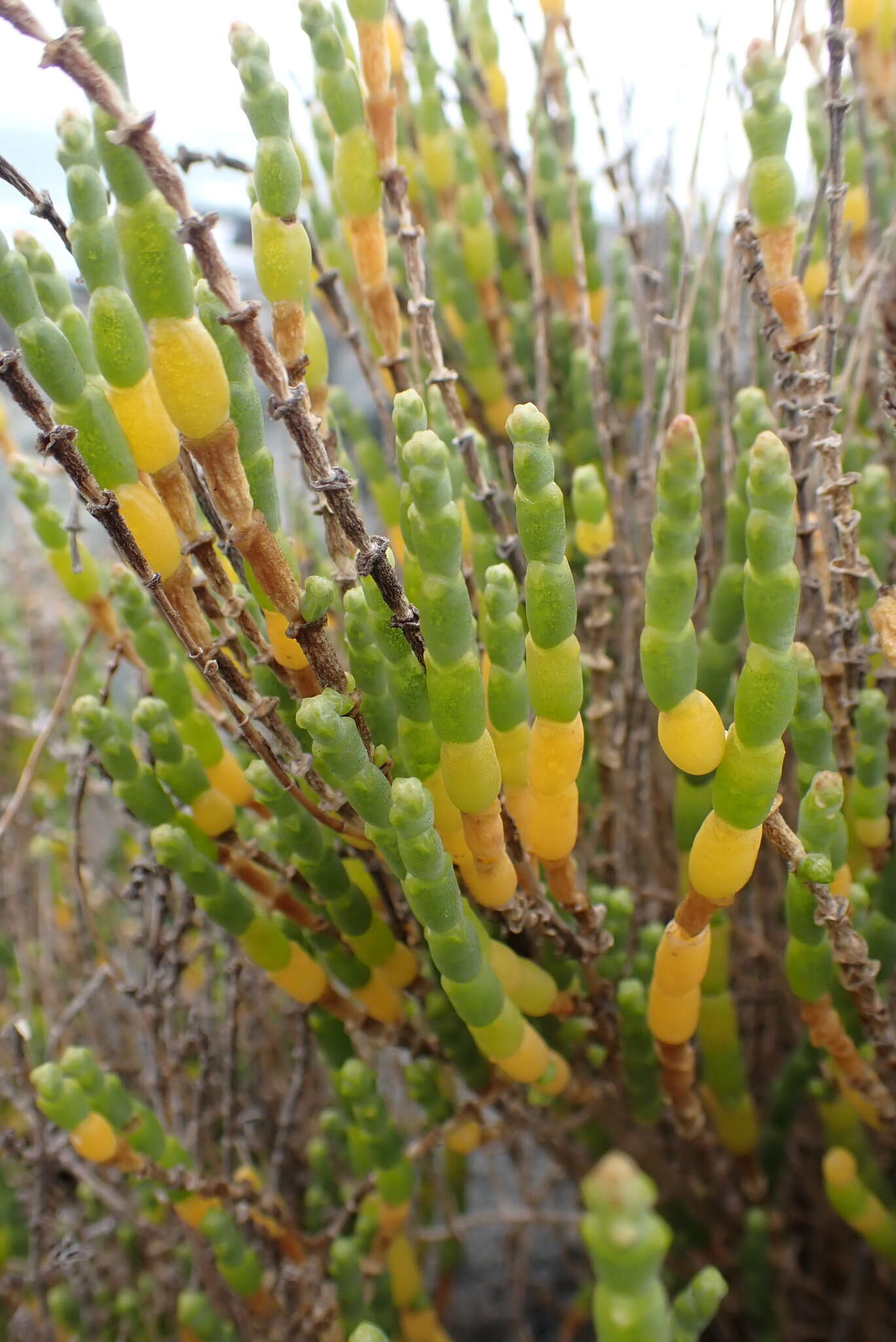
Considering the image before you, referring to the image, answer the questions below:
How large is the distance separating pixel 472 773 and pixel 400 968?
0.22 metres

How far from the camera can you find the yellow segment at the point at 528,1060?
454 millimetres

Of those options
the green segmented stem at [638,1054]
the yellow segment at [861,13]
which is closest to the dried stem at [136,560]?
the green segmented stem at [638,1054]

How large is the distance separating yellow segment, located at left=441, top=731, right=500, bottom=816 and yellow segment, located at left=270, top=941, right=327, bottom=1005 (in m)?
0.20

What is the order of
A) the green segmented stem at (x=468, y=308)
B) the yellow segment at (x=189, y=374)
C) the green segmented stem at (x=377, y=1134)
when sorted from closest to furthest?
1. the yellow segment at (x=189, y=374)
2. the green segmented stem at (x=377, y=1134)
3. the green segmented stem at (x=468, y=308)

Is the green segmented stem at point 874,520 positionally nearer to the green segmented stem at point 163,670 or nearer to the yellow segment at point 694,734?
the yellow segment at point 694,734

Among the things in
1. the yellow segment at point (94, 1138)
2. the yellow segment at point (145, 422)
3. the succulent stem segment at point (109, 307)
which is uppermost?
the succulent stem segment at point (109, 307)

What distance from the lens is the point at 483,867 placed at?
405mm

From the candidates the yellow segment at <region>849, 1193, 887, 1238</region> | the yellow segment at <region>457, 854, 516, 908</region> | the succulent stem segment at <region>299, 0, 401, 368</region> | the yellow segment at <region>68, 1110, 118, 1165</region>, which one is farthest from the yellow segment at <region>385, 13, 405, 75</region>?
the yellow segment at <region>849, 1193, 887, 1238</region>

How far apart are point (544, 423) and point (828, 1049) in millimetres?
377

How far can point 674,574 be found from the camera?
1.05 feet

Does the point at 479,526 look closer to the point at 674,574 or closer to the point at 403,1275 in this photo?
the point at 674,574

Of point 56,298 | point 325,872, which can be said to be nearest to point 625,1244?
point 325,872

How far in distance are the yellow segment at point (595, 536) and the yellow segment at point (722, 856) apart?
0.64ft

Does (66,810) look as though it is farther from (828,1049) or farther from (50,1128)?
(828,1049)
